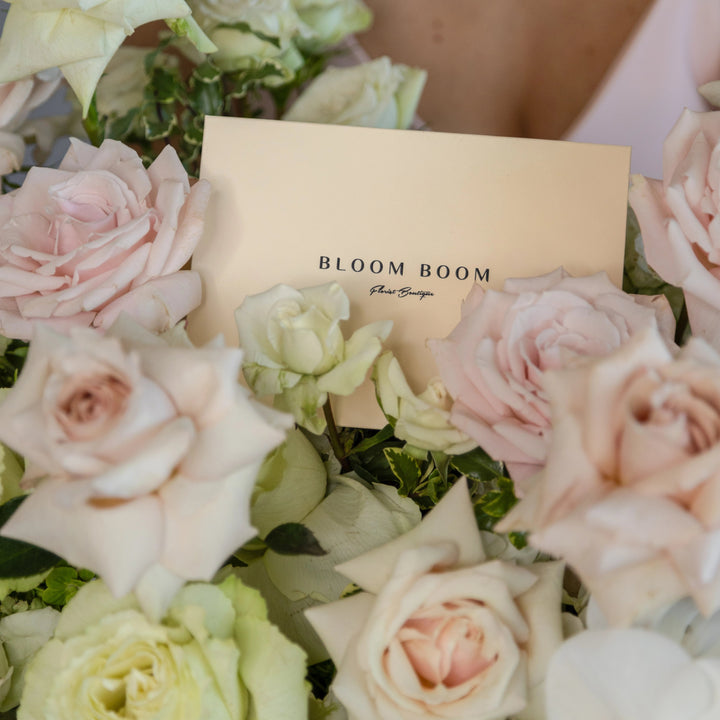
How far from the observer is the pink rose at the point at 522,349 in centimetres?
39

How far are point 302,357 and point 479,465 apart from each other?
0.12 metres

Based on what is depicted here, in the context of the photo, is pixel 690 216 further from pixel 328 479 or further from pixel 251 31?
pixel 251 31

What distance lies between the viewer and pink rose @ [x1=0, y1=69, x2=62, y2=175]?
605mm

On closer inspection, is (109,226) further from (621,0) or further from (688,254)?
(621,0)

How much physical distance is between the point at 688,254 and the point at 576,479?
0.20m

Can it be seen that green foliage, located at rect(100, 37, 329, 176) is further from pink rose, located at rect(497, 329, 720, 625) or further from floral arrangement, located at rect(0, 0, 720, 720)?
pink rose, located at rect(497, 329, 720, 625)

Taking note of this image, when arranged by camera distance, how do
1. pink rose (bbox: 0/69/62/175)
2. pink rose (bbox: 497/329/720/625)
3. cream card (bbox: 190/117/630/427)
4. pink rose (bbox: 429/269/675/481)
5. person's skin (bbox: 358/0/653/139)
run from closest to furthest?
pink rose (bbox: 497/329/720/625)
pink rose (bbox: 429/269/675/481)
cream card (bbox: 190/117/630/427)
pink rose (bbox: 0/69/62/175)
person's skin (bbox: 358/0/653/139)

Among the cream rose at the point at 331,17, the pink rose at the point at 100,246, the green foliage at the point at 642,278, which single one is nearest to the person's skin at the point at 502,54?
the cream rose at the point at 331,17

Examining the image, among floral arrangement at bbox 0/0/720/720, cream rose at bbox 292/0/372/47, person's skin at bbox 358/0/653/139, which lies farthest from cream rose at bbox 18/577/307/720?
person's skin at bbox 358/0/653/139

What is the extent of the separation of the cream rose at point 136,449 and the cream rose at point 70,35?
0.80ft

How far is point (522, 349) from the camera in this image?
40 centimetres

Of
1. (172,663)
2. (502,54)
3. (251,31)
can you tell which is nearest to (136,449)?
(172,663)

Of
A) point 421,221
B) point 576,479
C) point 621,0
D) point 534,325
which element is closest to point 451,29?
point 621,0

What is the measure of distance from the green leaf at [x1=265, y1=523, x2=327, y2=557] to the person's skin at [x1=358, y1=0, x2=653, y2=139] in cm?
57
